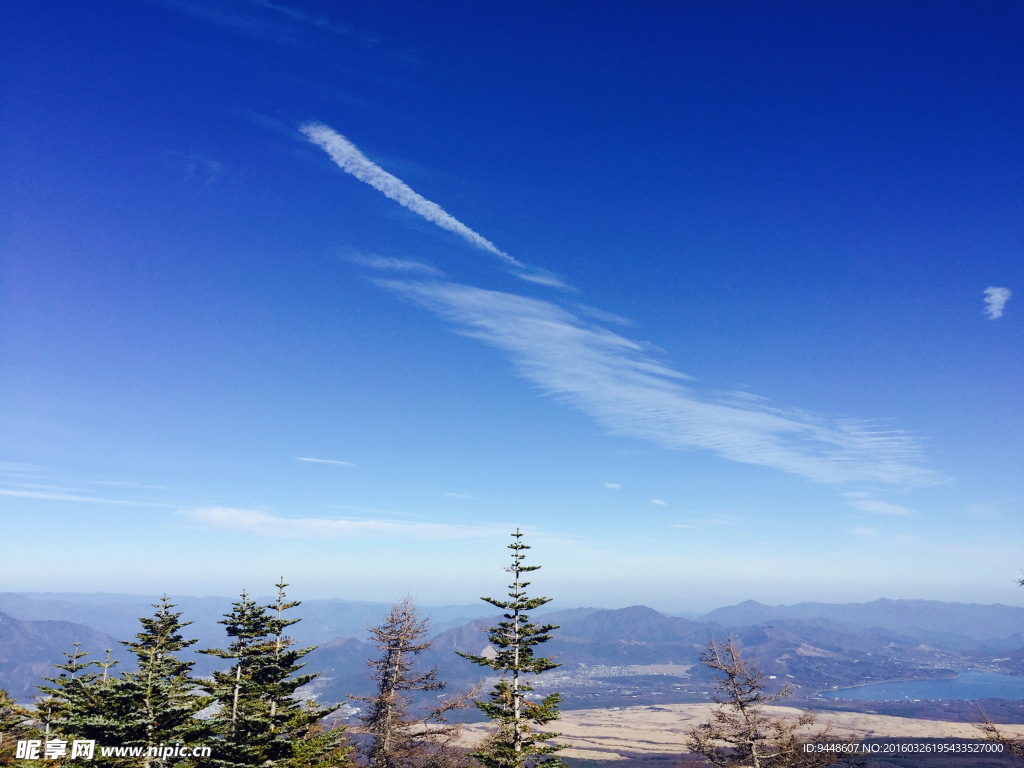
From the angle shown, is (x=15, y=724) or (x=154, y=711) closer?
(x=154, y=711)

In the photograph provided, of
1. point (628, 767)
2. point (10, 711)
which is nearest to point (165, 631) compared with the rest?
point (10, 711)

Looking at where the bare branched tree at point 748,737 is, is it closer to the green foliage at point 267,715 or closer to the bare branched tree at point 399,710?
the bare branched tree at point 399,710

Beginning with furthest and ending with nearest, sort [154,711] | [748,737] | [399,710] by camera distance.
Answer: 1. [399,710]
2. [748,737]
3. [154,711]

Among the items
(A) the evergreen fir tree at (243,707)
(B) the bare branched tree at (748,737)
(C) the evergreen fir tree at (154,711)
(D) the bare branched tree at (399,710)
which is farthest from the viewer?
(D) the bare branched tree at (399,710)

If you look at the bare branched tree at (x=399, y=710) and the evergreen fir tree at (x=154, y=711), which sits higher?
the evergreen fir tree at (x=154, y=711)

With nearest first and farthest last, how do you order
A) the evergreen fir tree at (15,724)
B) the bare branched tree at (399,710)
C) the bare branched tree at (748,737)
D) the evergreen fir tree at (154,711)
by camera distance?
the evergreen fir tree at (154,711), the bare branched tree at (748,737), the bare branched tree at (399,710), the evergreen fir tree at (15,724)

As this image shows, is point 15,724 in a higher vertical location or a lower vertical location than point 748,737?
lower

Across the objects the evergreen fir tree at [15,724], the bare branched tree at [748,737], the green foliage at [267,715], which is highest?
the green foliage at [267,715]

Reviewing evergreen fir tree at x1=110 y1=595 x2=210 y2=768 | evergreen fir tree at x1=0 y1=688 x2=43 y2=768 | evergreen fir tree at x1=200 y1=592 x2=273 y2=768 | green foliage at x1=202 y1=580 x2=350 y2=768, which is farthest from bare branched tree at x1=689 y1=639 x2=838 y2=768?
evergreen fir tree at x1=0 y1=688 x2=43 y2=768

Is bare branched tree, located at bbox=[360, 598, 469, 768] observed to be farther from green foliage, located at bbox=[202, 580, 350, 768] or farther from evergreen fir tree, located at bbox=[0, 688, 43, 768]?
evergreen fir tree, located at bbox=[0, 688, 43, 768]

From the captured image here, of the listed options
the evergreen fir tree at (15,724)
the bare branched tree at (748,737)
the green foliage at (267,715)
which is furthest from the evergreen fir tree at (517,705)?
the evergreen fir tree at (15,724)

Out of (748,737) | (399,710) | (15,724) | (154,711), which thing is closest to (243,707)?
(154,711)

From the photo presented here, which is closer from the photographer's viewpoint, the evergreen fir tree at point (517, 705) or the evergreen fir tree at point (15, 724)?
the evergreen fir tree at point (517, 705)

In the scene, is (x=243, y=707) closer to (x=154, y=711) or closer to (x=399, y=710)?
(x=154, y=711)
